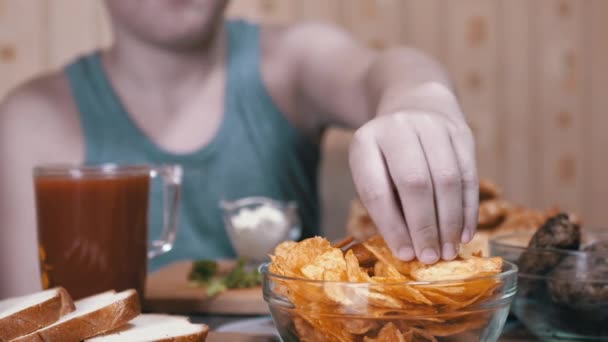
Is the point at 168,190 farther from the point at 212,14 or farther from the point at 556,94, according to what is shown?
the point at 556,94

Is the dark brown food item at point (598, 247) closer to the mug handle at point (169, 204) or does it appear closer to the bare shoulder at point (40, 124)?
the mug handle at point (169, 204)

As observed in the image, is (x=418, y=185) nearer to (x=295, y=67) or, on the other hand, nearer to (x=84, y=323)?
(x=84, y=323)

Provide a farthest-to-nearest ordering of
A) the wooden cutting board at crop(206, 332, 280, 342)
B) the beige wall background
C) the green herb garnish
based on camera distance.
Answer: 1. the beige wall background
2. the green herb garnish
3. the wooden cutting board at crop(206, 332, 280, 342)

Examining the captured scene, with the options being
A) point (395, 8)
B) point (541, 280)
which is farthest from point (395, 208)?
point (395, 8)

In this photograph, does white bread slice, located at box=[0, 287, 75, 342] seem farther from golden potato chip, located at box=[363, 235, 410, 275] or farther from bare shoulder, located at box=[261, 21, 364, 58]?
bare shoulder, located at box=[261, 21, 364, 58]

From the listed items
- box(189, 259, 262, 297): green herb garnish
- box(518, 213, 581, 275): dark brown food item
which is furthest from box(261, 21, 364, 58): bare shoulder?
box(518, 213, 581, 275): dark brown food item

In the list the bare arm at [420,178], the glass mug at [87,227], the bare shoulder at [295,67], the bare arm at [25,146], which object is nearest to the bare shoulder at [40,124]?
the bare arm at [25,146]
